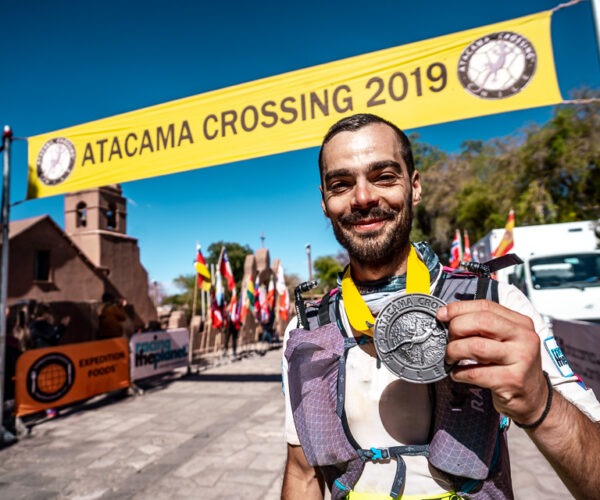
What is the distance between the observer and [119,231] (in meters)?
21.2

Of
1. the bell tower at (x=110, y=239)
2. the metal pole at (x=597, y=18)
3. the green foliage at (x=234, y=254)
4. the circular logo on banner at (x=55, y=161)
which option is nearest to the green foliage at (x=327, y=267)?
the green foliage at (x=234, y=254)

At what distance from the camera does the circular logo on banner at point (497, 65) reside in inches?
144

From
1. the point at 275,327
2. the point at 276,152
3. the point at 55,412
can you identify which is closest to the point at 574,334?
the point at 276,152

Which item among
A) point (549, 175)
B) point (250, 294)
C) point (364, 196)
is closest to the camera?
point (364, 196)

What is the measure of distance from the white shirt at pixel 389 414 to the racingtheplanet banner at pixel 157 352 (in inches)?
316

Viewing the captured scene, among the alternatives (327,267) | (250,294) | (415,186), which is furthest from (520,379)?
(327,267)

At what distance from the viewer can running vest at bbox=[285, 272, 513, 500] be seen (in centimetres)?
103

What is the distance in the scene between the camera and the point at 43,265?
15516 millimetres

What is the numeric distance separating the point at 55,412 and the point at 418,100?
25.1 feet

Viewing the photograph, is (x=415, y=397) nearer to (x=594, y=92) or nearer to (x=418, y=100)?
(x=418, y=100)

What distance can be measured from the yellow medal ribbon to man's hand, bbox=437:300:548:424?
0.36m

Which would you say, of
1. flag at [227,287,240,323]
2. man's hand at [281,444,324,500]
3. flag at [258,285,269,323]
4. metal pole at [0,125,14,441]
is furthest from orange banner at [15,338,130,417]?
flag at [258,285,269,323]

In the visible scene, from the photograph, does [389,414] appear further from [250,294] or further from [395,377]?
[250,294]

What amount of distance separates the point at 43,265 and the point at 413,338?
18.0 m
